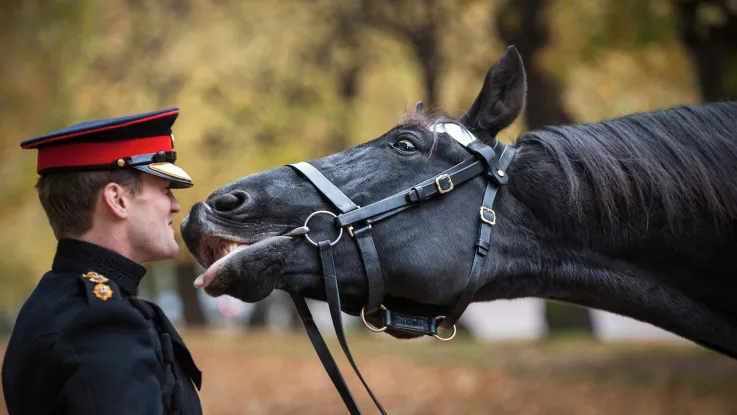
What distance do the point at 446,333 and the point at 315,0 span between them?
41.1ft

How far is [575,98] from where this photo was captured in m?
14.0

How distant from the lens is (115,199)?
2.59m

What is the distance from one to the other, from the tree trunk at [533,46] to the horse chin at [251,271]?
24.1 feet

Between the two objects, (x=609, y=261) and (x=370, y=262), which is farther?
Result: (x=609, y=261)

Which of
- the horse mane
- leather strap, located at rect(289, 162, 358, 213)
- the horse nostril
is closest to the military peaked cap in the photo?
the horse nostril

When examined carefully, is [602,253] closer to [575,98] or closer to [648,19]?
[648,19]

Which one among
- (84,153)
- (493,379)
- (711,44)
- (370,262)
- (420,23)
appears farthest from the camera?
(420,23)

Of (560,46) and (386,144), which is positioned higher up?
(386,144)

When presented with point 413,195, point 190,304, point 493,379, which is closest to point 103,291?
point 413,195

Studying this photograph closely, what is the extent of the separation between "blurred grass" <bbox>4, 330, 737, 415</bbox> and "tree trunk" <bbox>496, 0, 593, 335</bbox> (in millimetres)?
3311

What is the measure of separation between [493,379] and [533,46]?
4.56 meters

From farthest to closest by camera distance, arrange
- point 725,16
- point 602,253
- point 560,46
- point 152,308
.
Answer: point 560,46
point 725,16
point 602,253
point 152,308

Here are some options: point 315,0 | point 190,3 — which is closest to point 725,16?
point 315,0

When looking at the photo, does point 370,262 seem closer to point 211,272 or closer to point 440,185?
point 440,185
